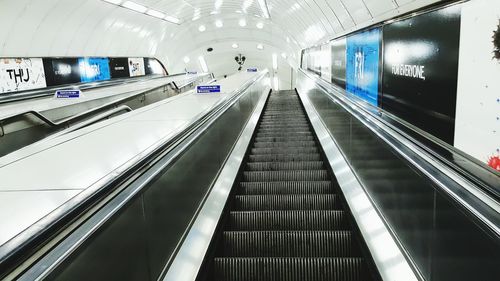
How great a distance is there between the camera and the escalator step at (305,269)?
3162 millimetres

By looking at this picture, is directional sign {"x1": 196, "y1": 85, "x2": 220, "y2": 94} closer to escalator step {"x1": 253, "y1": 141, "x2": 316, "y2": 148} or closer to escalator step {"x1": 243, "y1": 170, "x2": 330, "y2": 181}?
escalator step {"x1": 253, "y1": 141, "x2": 316, "y2": 148}

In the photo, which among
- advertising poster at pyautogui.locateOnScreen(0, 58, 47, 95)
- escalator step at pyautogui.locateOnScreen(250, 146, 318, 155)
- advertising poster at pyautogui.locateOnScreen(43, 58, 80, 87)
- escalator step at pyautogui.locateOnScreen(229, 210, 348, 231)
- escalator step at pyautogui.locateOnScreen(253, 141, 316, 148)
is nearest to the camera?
escalator step at pyautogui.locateOnScreen(229, 210, 348, 231)

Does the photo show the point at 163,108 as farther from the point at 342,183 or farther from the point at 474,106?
the point at 474,106

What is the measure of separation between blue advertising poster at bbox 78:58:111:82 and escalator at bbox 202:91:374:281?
10.1 m

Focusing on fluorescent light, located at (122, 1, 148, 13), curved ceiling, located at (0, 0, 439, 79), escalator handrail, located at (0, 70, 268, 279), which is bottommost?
escalator handrail, located at (0, 70, 268, 279)

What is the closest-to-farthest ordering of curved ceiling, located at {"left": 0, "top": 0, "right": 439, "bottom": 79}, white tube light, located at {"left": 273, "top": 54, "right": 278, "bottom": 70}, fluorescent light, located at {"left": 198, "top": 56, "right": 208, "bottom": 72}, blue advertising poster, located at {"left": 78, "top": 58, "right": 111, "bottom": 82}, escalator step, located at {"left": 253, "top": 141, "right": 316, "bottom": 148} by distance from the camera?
1. escalator step, located at {"left": 253, "top": 141, "right": 316, "bottom": 148}
2. curved ceiling, located at {"left": 0, "top": 0, "right": 439, "bottom": 79}
3. blue advertising poster, located at {"left": 78, "top": 58, "right": 111, "bottom": 82}
4. fluorescent light, located at {"left": 198, "top": 56, "right": 208, "bottom": 72}
5. white tube light, located at {"left": 273, "top": 54, "right": 278, "bottom": 70}

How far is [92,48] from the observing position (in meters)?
15.3

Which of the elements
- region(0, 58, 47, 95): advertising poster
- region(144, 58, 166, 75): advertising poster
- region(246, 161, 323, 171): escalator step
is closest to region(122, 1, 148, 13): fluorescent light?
region(0, 58, 47, 95): advertising poster

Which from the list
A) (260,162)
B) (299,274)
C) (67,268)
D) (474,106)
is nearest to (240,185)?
(260,162)

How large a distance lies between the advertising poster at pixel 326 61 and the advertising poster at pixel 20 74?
7507 mm

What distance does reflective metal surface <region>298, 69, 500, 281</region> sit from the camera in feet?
6.30

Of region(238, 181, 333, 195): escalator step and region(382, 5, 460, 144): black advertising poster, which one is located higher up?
region(382, 5, 460, 144): black advertising poster

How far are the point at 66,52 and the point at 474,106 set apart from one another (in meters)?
12.7

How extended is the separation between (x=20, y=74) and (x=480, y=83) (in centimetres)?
1078
